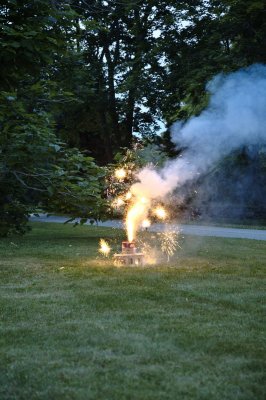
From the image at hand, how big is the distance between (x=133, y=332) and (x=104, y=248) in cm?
999

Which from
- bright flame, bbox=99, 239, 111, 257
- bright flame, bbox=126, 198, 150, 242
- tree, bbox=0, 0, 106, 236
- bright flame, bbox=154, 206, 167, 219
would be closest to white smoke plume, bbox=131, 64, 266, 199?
bright flame, bbox=126, 198, 150, 242

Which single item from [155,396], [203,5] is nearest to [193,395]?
[155,396]

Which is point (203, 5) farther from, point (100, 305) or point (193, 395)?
point (193, 395)

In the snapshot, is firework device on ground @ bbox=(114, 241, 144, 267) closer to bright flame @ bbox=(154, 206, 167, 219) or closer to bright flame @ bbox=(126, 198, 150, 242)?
bright flame @ bbox=(126, 198, 150, 242)

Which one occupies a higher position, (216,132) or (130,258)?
(216,132)

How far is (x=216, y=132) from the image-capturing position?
14.3 meters

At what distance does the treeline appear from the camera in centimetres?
627

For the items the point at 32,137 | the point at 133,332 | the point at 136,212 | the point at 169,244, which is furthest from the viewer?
the point at 169,244

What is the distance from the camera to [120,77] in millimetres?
37000

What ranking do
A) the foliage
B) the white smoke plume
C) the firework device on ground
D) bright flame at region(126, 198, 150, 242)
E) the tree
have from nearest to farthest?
the tree, the foliage, the firework device on ground, the white smoke plume, bright flame at region(126, 198, 150, 242)

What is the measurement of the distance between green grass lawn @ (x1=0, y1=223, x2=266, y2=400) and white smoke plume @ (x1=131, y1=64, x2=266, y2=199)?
11.8ft

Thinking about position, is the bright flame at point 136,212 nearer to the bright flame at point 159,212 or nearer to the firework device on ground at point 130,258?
the bright flame at point 159,212

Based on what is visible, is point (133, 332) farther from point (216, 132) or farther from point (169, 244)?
point (169, 244)

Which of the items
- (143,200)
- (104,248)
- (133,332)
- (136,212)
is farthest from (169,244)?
(133,332)
